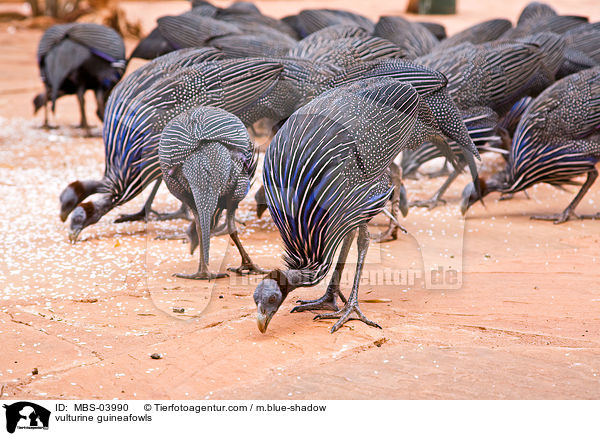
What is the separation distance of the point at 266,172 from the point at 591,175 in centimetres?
336

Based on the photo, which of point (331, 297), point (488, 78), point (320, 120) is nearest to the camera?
point (320, 120)

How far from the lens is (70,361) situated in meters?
3.24

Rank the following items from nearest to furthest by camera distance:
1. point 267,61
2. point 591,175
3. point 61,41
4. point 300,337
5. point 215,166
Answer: point 300,337, point 215,166, point 267,61, point 591,175, point 61,41

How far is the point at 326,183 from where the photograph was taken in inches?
139

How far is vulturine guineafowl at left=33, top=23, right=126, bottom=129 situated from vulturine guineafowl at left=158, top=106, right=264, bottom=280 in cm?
435

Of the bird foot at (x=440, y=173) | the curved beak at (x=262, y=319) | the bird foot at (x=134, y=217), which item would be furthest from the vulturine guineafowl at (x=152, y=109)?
the bird foot at (x=440, y=173)

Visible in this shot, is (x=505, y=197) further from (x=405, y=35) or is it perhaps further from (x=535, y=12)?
(x=535, y=12)

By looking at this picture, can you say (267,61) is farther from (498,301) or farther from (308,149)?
(498,301)

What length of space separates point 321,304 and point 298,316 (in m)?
0.15

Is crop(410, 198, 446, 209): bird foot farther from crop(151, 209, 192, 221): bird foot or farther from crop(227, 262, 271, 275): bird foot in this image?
crop(227, 262, 271, 275): bird foot

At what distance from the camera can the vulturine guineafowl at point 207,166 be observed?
4.26 meters

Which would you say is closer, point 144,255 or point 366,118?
point 366,118

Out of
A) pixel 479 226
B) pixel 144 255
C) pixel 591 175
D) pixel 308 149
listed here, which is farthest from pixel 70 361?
pixel 591 175

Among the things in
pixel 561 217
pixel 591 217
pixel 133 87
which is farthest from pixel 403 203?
pixel 133 87
